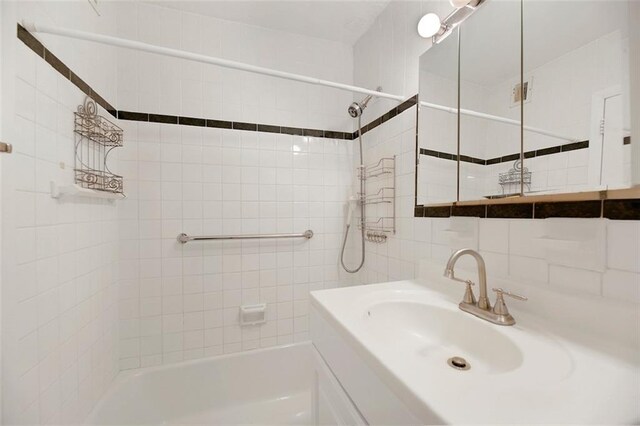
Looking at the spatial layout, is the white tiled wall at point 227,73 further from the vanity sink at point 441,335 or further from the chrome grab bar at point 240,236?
the vanity sink at point 441,335

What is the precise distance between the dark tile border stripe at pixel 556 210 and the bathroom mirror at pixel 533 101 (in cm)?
4

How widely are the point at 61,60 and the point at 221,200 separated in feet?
3.09

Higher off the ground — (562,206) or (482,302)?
(562,206)

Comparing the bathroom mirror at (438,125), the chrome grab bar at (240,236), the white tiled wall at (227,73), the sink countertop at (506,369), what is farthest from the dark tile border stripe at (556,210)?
the white tiled wall at (227,73)

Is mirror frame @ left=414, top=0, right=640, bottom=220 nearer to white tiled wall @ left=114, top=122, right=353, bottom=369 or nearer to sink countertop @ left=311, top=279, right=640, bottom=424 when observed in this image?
sink countertop @ left=311, top=279, right=640, bottom=424

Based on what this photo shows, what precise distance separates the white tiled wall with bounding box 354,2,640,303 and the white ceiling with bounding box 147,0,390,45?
4.4 inches

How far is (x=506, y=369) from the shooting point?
649mm

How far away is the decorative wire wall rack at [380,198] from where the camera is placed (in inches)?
59.9

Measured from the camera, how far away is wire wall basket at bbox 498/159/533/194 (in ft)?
2.68

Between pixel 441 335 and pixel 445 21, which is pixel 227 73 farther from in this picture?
pixel 441 335

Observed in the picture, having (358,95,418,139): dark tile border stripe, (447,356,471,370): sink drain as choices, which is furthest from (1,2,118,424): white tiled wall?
(358,95,418,139): dark tile border stripe

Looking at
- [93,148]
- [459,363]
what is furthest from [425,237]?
[93,148]

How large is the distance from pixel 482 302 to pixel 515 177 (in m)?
0.43

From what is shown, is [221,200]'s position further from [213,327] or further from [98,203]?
[213,327]
